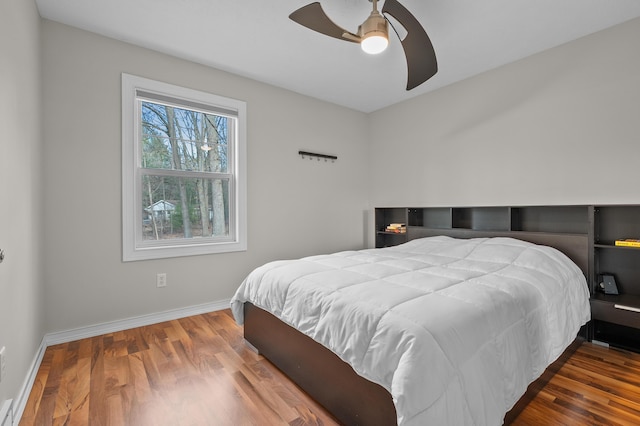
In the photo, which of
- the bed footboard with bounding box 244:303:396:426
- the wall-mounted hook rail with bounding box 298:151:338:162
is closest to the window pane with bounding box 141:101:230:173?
the wall-mounted hook rail with bounding box 298:151:338:162

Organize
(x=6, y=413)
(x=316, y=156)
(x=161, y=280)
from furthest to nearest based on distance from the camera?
(x=316, y=156) < (x=161, y=280) < (x=6, y=413)

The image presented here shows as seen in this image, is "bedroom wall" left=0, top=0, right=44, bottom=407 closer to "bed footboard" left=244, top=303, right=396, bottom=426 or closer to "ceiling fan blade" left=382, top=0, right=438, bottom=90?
"bed footboard" left=244, top=303, right=396, bottom=426

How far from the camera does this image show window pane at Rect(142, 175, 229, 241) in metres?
2.91

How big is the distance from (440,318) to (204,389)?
1446 mm

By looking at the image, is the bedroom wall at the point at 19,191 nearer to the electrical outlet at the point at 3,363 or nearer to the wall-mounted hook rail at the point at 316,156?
the electrical outlet at the point at 3,363

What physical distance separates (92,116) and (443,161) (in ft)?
11.9

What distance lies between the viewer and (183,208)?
3.11 metres

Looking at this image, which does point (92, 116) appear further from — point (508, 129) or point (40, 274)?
point (508, 129)

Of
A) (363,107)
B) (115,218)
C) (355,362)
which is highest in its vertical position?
(363,107)

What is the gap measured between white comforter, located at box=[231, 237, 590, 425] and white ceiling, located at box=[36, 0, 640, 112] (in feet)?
6.00

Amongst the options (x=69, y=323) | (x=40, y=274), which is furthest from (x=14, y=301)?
(x=69, y=323)

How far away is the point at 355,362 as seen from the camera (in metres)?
1.35

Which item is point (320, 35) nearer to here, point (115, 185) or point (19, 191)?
point (115, 185)

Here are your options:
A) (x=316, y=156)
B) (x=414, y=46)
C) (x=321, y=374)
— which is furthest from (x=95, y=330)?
(x=414, y=46)
